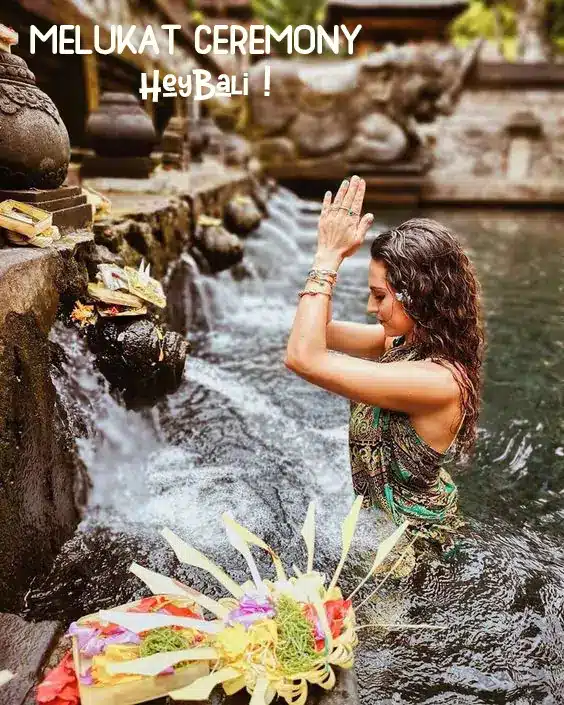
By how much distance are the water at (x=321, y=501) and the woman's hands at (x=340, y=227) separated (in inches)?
45.0

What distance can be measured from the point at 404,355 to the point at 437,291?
0.93ft

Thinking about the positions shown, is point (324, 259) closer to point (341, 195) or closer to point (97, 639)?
point (341, 195)

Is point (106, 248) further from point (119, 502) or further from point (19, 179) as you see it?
point (119, 502)

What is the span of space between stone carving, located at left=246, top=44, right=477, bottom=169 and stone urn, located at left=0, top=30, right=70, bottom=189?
616 inches

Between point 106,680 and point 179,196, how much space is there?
17.3 feet

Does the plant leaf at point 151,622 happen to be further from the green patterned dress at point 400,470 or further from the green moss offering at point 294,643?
the green patterned dress at point 400,470

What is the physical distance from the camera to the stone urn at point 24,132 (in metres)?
2.77

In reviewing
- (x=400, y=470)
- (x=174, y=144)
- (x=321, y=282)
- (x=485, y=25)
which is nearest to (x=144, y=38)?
(x=174, y=144)

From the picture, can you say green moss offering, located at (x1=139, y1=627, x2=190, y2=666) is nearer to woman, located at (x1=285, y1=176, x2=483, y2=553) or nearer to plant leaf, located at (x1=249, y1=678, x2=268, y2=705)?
plant leaf, located at (x1=249, y1=678, x2=268, y2=705)

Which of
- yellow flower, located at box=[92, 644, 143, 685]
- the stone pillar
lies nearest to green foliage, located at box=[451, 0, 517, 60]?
the stone pillar

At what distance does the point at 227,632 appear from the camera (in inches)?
60.8

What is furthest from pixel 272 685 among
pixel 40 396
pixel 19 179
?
pixel 19 179

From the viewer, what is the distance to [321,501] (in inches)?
124

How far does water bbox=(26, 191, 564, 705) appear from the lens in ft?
7.13
